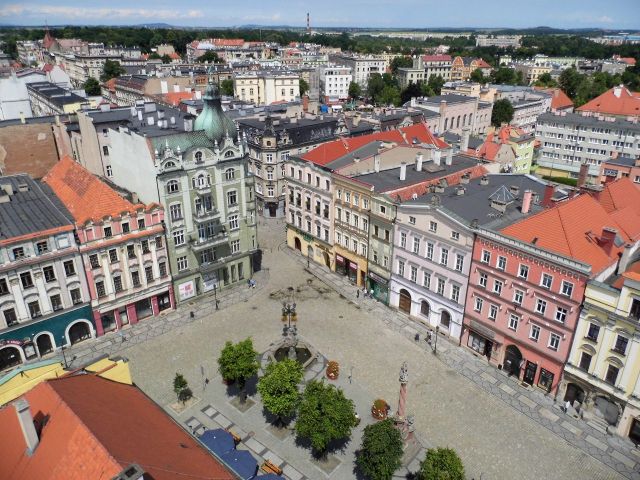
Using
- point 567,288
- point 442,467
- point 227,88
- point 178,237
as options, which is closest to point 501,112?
point 227,88

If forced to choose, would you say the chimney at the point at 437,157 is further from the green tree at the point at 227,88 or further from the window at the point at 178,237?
the green tree at the point at 227,88

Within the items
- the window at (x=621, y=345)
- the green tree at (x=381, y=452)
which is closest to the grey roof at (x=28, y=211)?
the green tree at (x=381, y=452)

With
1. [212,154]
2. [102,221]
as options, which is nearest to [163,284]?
[102,221]

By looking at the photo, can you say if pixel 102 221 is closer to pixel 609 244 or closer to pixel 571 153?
pixel 609 244

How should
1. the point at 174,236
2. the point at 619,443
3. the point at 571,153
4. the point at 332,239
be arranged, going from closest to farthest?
1. the point at 619,443
2. the point at 174,236
3. the point at 332,239
4. the point at 571,153

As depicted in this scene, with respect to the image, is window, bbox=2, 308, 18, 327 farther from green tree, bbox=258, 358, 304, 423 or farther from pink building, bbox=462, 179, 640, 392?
pink building, bbox=462, 179, 640, 392
